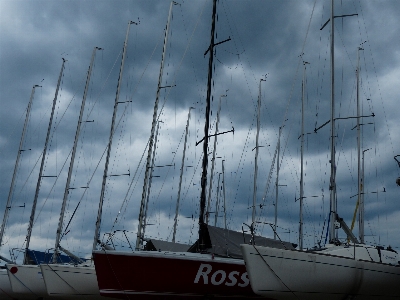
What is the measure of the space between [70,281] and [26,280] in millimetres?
3974

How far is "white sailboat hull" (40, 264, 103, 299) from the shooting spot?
15.7m

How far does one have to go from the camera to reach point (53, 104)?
29.1 meters

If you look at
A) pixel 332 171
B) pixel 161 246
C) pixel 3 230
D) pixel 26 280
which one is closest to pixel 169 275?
pixel 161 246

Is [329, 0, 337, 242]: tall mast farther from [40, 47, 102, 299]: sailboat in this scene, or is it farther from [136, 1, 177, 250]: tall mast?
[40, 47, 102, 299]: sailboat

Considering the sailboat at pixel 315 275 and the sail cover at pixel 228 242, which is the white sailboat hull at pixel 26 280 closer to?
the sail cover at pixel 228 242

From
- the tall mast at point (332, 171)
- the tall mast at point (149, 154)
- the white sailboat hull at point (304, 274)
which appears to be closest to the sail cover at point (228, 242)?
the tall mast at point (332, 171)

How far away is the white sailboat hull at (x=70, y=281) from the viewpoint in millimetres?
15688

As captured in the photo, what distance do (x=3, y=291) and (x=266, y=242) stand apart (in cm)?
1453

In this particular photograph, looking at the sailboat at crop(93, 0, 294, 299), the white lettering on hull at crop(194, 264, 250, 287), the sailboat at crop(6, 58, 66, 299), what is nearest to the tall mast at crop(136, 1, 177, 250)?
the sailboat at crop(93, 0, 294, 299)

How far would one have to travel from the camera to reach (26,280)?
18.5 m

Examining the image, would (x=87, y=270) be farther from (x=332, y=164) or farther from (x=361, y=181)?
(x=361, y=181)

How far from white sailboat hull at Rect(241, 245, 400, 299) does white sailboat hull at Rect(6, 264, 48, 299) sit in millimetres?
11749

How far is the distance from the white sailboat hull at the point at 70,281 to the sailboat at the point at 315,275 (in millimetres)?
7745

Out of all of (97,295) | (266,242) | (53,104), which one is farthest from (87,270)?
(53,104)
